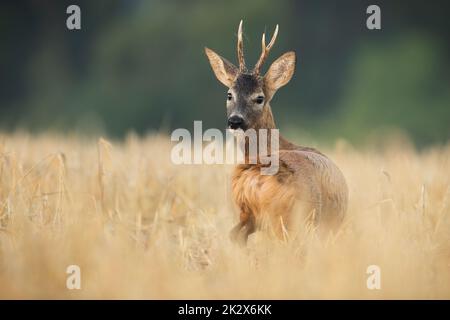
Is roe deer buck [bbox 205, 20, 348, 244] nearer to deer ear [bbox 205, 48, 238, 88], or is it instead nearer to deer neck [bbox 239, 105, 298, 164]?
deer neck [bbox 239, 105, 298, 164]

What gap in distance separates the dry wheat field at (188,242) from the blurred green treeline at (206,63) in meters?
15.2

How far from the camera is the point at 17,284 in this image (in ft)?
15.8

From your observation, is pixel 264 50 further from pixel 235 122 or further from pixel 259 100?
pixel 235 122

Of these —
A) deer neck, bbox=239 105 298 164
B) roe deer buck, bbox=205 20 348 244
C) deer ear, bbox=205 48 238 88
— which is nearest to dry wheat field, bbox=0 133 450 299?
roe deer buck, bbox=205 20 348 244

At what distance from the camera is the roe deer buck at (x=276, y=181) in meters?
5.73

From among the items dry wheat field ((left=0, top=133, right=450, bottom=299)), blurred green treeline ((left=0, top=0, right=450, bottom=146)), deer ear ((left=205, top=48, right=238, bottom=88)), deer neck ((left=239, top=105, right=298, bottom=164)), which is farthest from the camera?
blurred green treeline ((left=0, top=0, right=450, bottom=146))

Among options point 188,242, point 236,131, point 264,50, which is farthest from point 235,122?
point 188,242

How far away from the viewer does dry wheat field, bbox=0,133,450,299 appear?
4836 millimetres

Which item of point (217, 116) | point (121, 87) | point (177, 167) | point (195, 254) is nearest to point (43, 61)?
point (121, 87)

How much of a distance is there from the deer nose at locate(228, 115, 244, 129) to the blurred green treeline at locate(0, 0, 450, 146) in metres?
16.7

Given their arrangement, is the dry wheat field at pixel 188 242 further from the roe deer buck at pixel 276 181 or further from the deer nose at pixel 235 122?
the deer nose at pixel 235 122

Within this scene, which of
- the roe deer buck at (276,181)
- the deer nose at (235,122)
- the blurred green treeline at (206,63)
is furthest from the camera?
the blurred green treeline at (206,63)

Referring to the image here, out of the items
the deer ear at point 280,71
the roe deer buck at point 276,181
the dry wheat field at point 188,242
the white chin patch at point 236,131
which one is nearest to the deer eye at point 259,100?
the roe deer buck at point 276,181
